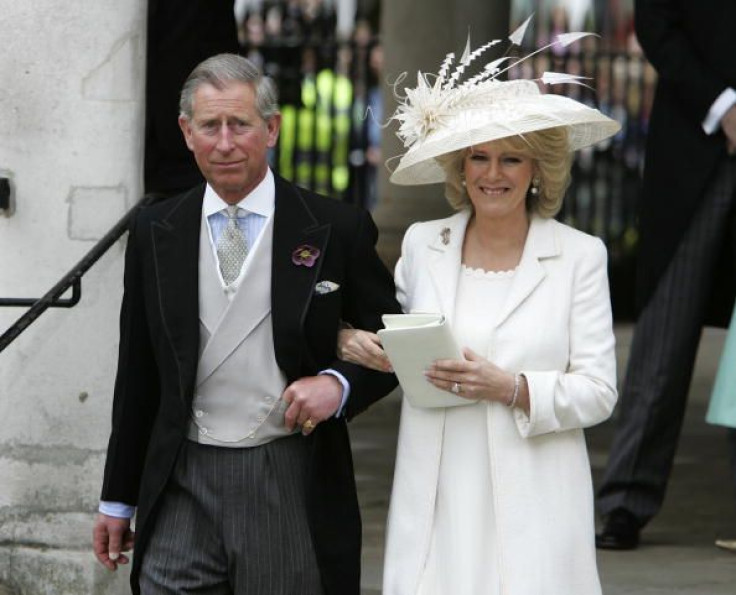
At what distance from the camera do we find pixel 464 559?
418 centimetres

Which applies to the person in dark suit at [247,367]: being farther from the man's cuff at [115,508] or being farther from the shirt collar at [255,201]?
the man's cuff at [115,508]

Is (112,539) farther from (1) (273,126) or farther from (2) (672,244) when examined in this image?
(2) (672,244)

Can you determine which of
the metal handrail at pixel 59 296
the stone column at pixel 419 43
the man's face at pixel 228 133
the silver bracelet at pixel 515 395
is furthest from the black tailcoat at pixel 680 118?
Result: the stone column at pixel 419 43

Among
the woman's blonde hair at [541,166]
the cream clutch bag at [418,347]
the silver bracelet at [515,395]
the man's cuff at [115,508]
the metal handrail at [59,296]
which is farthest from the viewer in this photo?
the metal handrail at [59,296]

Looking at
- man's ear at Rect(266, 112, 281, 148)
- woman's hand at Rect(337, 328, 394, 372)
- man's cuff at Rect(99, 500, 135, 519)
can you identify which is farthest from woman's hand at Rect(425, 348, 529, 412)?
man's cuff at Rect(99, 500, 135, 519)

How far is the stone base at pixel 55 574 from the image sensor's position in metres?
5.79

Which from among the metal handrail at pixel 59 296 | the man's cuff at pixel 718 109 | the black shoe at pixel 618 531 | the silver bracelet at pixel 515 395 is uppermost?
the man's cuff at pixel 718 109

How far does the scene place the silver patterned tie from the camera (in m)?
4.16

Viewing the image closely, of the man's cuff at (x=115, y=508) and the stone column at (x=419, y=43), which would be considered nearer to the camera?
the man's cuff at (x=115, y=508)

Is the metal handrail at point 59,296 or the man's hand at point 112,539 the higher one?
the metal handrail at point 59,296

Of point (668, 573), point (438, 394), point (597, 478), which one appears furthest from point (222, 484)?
point (597, 478)

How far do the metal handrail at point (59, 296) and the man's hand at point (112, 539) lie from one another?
3.56 feet

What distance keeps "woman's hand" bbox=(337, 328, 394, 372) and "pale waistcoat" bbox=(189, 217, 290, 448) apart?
0.16m

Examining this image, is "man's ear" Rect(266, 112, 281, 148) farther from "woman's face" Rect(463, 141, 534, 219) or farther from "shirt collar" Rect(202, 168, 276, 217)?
"woman's face" Rect(463, 141, 534, 219)
